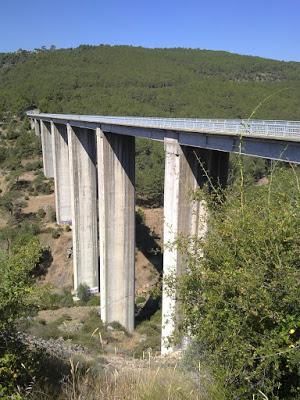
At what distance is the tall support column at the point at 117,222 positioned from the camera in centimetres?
2361

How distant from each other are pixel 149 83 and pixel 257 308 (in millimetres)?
118156

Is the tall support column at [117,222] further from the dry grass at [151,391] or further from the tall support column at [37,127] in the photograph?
the tall support column at [37,127]

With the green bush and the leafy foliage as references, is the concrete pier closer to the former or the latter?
the leafy foliage

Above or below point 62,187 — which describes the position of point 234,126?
above

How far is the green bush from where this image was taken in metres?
4.20

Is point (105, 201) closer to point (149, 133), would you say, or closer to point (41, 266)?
point (149, 133)

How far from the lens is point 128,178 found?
2409 centimetres

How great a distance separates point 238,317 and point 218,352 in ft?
1.74

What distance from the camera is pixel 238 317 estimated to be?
15.1 feet

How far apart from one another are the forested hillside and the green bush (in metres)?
11.7

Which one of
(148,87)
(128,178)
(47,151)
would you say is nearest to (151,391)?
(128,178)

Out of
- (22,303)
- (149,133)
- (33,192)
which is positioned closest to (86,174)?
(149,133)

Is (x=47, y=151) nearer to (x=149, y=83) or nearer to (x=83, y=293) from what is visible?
(x=83, y=293)

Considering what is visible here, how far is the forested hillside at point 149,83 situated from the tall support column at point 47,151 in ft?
50.7
